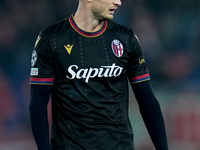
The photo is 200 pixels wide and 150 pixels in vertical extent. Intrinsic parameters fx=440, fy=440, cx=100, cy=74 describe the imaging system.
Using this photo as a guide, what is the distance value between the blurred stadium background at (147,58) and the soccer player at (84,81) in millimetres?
4193

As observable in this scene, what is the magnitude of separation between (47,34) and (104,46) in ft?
1.42

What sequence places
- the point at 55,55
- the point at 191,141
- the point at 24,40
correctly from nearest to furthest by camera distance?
1. the point at 55,55
2. the point at 191,141
3. the point at 24,40

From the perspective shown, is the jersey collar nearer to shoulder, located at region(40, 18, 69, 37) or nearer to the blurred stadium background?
shoulder, located at region(40, 18, 69, 37)

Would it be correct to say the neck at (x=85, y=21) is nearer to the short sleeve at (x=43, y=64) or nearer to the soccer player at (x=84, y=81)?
the soccer player at (x=84, y=81)

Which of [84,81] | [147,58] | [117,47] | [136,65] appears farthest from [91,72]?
[147,58]

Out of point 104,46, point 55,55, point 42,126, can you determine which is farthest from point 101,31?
point 42,126

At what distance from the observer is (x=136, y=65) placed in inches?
133

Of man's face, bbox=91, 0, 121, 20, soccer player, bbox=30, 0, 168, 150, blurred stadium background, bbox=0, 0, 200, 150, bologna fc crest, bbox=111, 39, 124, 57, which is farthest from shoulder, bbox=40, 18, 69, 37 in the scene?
blurred stadium background, bbox=0, 0, 200, 150

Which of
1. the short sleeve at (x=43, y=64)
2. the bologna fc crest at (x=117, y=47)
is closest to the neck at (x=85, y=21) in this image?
the bologna fc crest at (x=117, y=47)

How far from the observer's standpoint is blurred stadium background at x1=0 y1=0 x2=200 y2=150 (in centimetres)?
753

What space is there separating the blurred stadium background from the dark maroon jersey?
4197mm

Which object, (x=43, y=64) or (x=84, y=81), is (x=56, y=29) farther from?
(x=84, y=81)

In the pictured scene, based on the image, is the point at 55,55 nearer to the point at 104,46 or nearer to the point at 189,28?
the point at 104,46

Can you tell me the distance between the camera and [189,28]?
8477 millimetres
